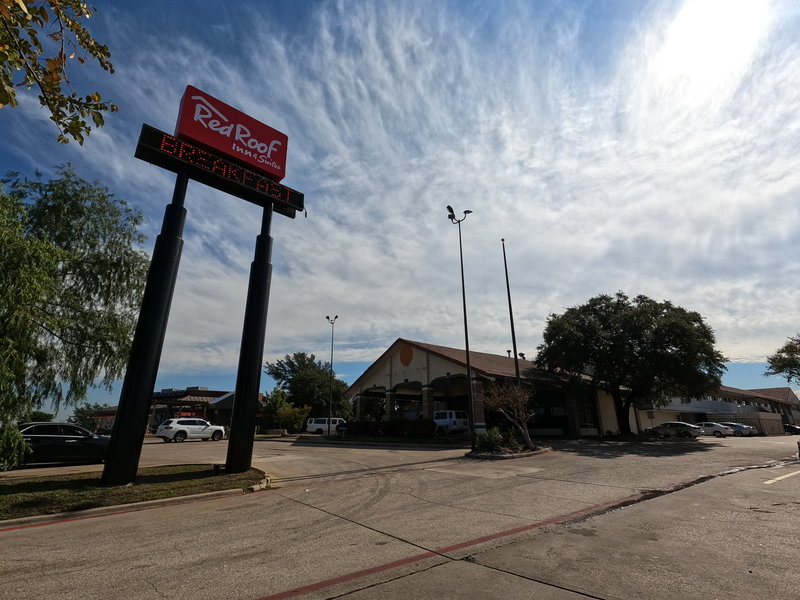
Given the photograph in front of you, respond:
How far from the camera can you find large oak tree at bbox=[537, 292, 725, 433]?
1086 inches

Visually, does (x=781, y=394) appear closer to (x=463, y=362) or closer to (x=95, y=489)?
(x=463, y=362)

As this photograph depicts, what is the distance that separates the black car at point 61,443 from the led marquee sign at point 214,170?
Result: 34.9 feet

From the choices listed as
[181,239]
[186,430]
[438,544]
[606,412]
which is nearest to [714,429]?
[606,412]

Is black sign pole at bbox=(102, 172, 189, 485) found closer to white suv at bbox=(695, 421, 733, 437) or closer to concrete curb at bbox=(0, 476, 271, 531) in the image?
concrete curb at bbox=(0, 476, 271, 531)

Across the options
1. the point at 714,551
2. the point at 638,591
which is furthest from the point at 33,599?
the point at 714,551

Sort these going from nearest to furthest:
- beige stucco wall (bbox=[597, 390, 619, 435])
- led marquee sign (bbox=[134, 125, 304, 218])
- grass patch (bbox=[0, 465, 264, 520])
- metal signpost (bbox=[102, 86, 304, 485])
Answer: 1. grass patch (bbox=[0, 465, 264, 520])
2. metal signpost (bbox=[102, 86, 304, 485])
3. led marquee sign (bbox=[134, 125, 304, 218])
4. beige stucco wall (bbox=[597, 390, 619, 435])

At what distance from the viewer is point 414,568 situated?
A: 4.88m

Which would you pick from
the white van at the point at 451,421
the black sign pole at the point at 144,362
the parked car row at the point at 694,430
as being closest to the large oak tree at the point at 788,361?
the parked car row at the point at 694,430

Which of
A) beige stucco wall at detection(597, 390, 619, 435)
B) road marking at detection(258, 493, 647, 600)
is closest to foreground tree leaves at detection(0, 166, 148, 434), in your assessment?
road marking at detection(258, 493, 647, 600)

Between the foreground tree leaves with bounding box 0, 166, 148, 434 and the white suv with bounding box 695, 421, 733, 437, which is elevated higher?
the foreground tree leaves with bounding box 0, 166, 148, 434

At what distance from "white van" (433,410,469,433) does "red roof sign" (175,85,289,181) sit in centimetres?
2327

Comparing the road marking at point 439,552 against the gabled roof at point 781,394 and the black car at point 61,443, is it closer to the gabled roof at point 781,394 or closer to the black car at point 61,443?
the black car at point 61,443

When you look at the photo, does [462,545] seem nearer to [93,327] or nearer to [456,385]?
[93,327]

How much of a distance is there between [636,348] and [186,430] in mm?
33795
